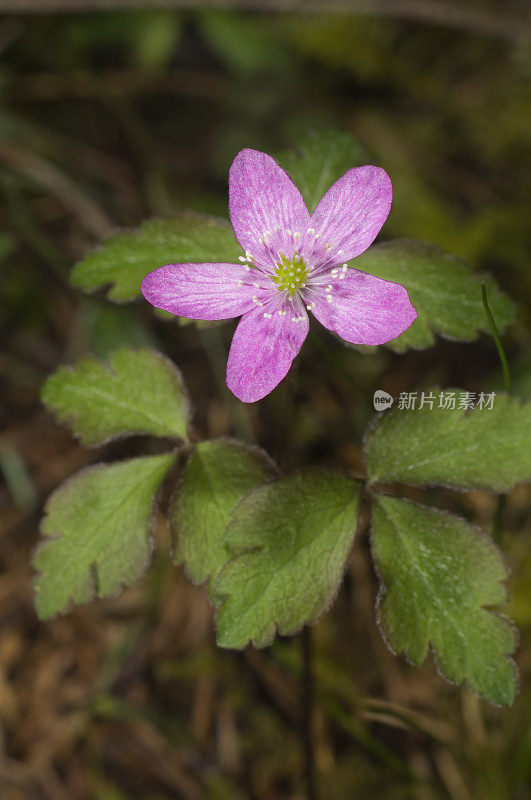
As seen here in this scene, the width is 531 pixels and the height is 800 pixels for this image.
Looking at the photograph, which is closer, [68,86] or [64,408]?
[64,408]

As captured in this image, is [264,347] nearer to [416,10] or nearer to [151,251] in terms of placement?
[151,251]

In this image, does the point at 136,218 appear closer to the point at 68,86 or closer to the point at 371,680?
the point at 68,86

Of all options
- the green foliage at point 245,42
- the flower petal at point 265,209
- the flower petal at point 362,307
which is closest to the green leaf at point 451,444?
the flower petal at point 362,307

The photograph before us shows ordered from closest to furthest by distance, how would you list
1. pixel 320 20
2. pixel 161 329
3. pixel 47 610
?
pixel 47 610, pixel 161 329, pixel 320 20

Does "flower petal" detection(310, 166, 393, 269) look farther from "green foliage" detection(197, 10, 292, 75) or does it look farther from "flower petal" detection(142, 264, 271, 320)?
"green foliage" detection(197, 10, 292, 75)

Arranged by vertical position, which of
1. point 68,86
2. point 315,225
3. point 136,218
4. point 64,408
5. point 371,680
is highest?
point 68,86

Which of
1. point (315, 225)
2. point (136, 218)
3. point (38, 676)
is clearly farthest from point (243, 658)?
point (136, 218)
